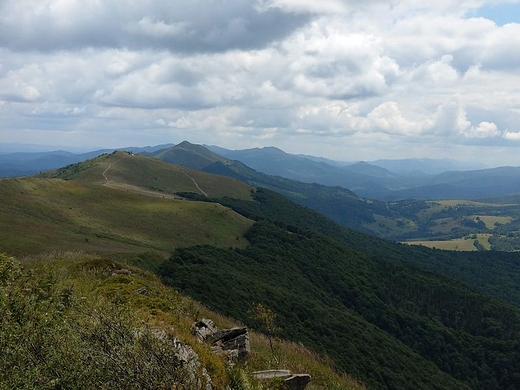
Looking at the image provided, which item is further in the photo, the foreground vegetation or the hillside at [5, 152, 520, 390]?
the hillside at [5, 152, 520, 390]

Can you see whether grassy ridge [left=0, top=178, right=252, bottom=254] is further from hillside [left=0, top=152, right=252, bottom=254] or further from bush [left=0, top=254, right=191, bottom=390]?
bush [left=0, top=254, right=191, bottom=390]

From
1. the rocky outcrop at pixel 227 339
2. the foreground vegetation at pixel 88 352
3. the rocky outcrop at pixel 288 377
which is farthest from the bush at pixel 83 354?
the rocky outcrop at pixel 227 339

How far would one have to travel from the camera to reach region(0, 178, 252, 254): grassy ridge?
64019mm

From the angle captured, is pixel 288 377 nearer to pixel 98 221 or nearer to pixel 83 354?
pixel 83 354

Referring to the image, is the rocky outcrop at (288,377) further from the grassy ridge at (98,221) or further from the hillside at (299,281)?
the grassy ridge at (98,221)

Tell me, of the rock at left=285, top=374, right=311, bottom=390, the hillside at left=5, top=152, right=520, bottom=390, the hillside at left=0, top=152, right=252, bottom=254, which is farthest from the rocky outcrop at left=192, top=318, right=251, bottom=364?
the hillside at left=0, top=152, right=252, bottom=254

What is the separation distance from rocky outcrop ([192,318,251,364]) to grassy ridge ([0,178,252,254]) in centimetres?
4201

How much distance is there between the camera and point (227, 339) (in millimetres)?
17891

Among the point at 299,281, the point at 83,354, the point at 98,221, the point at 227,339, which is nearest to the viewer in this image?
the point at 83,354

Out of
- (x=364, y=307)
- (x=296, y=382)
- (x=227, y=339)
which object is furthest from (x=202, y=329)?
(x=364, y=307)

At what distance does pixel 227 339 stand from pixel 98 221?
3422 inches

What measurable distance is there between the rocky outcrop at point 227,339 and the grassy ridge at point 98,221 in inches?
1654

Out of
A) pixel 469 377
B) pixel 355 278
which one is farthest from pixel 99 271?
pixel 355 278

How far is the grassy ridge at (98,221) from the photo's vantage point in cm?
6402
